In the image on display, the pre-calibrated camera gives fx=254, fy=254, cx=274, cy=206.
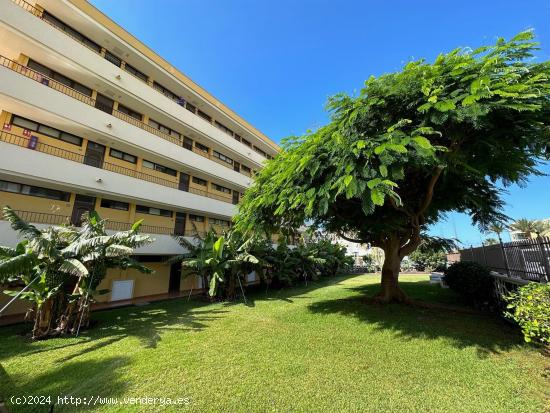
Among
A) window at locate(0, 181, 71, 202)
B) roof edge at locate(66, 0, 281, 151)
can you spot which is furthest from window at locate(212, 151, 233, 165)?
window at locate(0, 181, 71, 202)

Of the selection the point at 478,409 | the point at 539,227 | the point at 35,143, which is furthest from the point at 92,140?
the point at 539,227

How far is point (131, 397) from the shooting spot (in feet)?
15.2

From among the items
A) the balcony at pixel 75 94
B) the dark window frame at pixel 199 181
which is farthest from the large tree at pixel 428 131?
the dark window frame at pixel 199 181

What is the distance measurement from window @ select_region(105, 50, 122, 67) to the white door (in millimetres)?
14638

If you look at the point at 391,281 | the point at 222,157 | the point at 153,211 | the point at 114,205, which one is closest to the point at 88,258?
the point at 114,205

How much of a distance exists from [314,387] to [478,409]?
2.59 metres

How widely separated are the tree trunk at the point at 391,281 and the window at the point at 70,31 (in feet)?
69.5

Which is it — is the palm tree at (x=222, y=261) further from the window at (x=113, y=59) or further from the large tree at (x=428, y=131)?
the window at (x=113, y=59)

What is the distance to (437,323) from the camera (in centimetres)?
830

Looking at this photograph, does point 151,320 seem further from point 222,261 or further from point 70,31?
point 70,31

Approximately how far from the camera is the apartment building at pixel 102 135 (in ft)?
40.3

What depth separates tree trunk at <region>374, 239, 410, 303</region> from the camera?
37.3 feet

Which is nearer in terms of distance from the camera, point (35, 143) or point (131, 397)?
point (131, 397)

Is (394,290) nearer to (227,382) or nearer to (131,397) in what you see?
(227,382)
